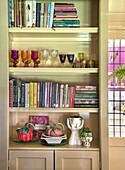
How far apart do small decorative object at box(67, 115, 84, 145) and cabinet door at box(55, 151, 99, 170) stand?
5.5 inches

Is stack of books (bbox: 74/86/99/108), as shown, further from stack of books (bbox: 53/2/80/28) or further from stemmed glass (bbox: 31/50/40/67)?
stack of books (bbox: 53/2/80/28)

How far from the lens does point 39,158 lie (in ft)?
8.07

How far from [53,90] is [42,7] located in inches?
31.0

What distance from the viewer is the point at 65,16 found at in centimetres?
254

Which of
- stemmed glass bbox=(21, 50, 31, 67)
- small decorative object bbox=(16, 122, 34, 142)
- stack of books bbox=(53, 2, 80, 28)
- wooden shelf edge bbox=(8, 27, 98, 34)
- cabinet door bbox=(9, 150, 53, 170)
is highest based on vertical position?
stack of books bbox=(53, 2, 80, 28)

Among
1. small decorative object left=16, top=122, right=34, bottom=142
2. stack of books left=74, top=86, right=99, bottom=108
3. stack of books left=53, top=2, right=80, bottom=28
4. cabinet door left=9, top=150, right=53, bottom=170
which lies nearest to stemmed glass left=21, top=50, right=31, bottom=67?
stack of books left=53, top=2, right=80, bottom=28

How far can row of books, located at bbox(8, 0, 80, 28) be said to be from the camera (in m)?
2.53

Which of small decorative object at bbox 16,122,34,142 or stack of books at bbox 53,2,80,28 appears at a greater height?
stack of books at bbox 53,2,80,28

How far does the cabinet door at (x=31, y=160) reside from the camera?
2.45 metres

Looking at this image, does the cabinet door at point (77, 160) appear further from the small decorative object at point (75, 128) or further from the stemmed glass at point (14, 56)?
the stemmed glass at point (14, 56)

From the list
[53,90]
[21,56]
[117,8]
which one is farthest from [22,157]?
[117,8]

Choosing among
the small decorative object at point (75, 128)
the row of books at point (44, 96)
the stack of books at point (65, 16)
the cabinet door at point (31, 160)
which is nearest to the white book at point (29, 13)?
the stack of books at point (65, 16)

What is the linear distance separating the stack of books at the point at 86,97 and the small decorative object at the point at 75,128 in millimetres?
134

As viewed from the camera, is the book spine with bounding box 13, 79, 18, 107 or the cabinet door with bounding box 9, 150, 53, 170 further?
the book spine with bounding box 13, 79, 18, 107
